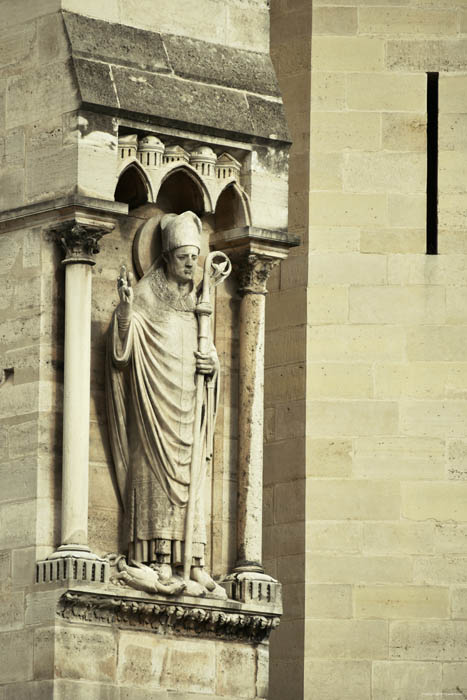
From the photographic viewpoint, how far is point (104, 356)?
2036cm

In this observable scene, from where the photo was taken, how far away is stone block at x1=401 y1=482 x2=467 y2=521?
76.2 ft

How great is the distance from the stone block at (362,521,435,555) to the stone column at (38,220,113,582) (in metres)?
3.70

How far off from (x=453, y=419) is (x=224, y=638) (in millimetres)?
3454

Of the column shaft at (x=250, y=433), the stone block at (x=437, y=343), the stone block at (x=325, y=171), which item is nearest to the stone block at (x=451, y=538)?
the stone block at (x=437, y=343)

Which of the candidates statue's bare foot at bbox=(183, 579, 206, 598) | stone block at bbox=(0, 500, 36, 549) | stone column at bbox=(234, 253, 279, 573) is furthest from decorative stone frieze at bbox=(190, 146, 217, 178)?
statue's bare foot at bbox=(183, 579, 206, 598)

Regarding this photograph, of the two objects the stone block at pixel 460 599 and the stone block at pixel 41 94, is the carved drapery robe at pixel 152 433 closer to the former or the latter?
the stone block at pixel 41 94

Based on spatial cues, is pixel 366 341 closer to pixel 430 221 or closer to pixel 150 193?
pixel 430 221

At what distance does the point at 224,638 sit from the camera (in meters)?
20.5

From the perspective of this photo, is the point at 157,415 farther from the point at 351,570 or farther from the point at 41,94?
the point at 351,570

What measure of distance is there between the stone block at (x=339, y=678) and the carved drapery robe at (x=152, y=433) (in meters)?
2.84

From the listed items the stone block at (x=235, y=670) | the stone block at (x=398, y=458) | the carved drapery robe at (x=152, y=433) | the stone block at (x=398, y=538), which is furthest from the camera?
the stone block at (x=398, y=458)

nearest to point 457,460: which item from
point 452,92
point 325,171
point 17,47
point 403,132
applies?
point 325,171

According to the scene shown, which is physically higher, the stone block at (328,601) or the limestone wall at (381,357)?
the limestone wall at (381,357)

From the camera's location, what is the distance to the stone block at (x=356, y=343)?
23.4m
